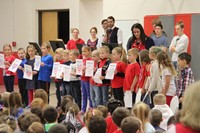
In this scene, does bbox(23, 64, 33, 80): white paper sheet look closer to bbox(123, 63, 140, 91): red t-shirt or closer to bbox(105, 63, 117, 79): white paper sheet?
bbox(105, 63, 117, 79): white paper sheet

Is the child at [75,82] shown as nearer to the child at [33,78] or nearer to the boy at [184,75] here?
the child at [33,78]

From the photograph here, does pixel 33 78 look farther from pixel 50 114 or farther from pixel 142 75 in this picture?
pixel 50 114

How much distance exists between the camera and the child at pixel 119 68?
25.5 ft

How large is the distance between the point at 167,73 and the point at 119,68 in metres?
1.16

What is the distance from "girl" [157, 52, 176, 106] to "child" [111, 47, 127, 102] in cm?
99

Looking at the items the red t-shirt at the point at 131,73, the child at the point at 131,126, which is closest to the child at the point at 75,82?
the red t-shirt at the point at 131,73

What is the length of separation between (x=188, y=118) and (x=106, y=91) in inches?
236

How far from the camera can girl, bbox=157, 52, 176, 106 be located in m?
6.96

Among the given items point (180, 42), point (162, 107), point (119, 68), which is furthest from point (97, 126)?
point (180, 42)

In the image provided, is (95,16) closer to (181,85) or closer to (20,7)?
(20,7)

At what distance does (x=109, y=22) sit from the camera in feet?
30.4

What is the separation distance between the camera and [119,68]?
25.6 feet

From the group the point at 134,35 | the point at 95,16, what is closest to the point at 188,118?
the point at 134,35

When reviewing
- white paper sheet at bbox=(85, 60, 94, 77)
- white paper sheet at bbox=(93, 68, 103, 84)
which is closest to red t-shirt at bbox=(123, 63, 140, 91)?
white paper sheet at bbox=(93, 68, 103, 84)
